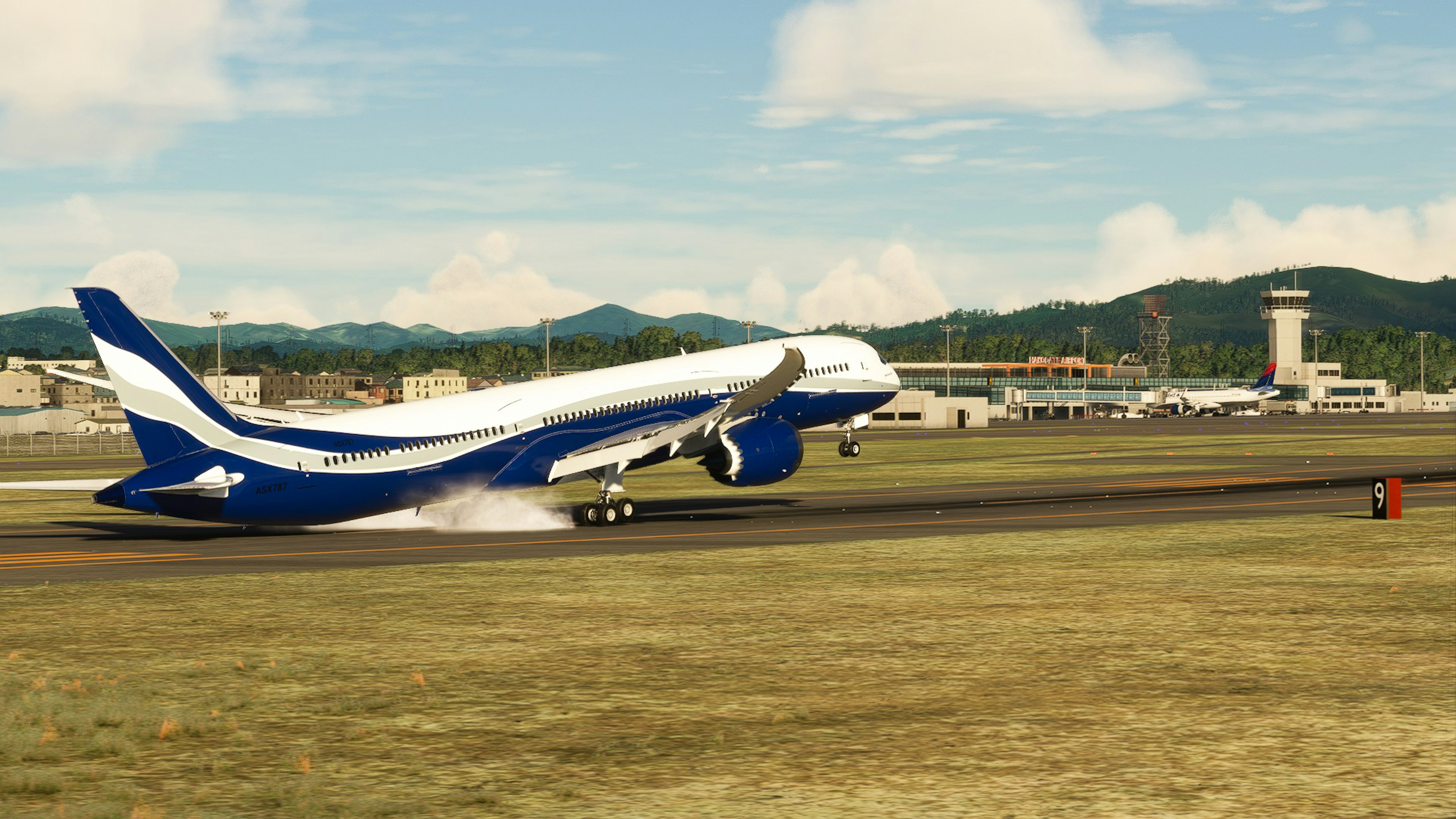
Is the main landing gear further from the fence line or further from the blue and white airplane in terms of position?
the fence line

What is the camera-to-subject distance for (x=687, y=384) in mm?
51031

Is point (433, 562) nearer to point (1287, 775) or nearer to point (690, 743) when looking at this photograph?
point (690, 743)

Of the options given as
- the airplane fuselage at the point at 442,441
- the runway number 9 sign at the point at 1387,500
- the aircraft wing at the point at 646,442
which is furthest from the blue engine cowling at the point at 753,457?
the runway number 9 sign at the point at 1387,500

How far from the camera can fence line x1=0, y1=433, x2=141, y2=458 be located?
423 feet

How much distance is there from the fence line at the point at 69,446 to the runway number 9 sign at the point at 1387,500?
350ft

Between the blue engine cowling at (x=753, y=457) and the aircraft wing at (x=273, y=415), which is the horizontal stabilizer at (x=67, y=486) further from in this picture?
the blue engine cowling at (x=753, y=457)

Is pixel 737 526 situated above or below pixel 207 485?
below

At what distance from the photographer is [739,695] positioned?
724 inches

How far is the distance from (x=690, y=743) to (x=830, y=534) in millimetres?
27835

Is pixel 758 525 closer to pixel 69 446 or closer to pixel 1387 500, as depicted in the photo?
pixel 1387 500

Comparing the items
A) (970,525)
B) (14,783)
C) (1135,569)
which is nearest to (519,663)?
(14,783)

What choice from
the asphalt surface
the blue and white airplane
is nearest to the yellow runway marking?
the asphalt surface

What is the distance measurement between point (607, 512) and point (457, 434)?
6499 millimetres

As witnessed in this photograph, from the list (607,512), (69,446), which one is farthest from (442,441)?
(69,446)
